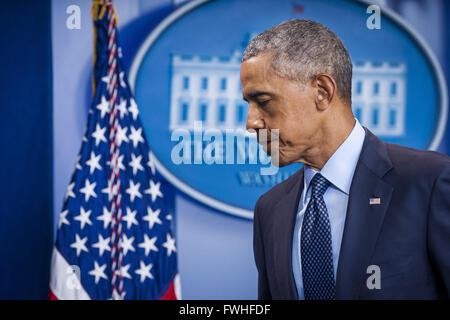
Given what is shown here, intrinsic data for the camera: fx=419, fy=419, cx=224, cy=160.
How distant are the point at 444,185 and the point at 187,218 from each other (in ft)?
5.10

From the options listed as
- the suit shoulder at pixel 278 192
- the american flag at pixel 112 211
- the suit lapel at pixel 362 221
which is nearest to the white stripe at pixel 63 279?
the american flag at pixel 112 211

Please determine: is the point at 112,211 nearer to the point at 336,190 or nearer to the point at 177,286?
the point at 177,286

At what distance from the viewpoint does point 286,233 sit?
107 cm

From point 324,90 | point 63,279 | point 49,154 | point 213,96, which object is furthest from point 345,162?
point 49,154

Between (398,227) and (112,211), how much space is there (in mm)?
1468

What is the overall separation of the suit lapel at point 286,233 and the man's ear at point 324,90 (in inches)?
9.8

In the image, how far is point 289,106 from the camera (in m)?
0.98

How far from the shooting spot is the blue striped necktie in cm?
97

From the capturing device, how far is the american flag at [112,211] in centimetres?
199

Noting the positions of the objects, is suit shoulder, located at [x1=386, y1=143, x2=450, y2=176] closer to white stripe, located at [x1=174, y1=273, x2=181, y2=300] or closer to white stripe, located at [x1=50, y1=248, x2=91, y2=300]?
white stripe, located at [x1=174, y1=273, x2=181, y2=300]

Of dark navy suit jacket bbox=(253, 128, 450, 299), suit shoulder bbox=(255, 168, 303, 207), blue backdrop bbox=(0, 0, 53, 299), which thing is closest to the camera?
dark navy suit jacket bbox=(253, 128, 450, 299)

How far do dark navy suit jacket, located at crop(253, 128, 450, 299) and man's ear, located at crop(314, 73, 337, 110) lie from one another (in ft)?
0.48

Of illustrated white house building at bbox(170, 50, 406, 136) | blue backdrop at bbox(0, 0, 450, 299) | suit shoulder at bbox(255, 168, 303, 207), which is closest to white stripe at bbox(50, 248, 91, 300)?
blue backdrop at bbox(0, 0, 450, 299)
